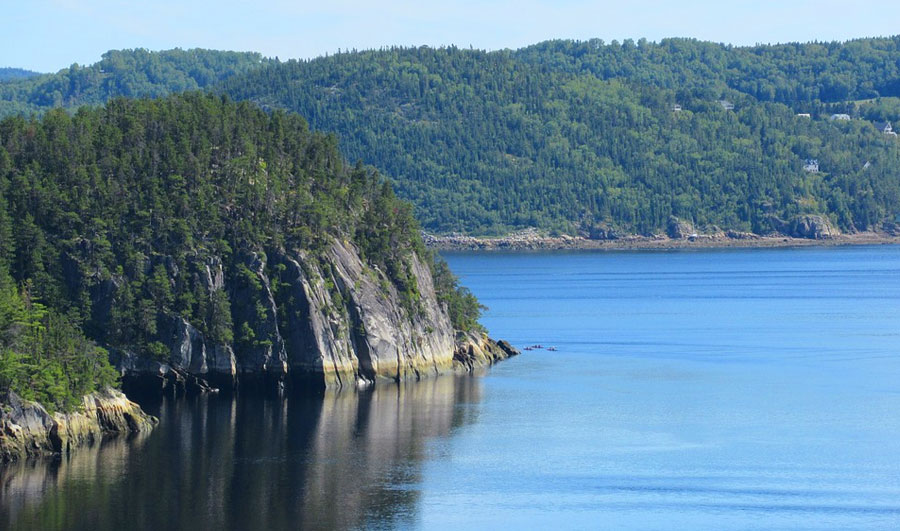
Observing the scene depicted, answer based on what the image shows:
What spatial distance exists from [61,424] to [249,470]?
9.89 m

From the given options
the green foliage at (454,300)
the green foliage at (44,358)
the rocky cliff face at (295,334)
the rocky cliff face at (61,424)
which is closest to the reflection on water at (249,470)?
the rocky cliff face at (61,424)

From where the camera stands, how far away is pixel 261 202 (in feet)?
358

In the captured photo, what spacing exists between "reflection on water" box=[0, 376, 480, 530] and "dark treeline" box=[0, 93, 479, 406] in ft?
27.7

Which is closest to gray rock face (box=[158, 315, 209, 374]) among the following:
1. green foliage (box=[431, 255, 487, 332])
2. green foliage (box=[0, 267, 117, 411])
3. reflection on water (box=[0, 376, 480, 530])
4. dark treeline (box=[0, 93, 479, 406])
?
dark treeline (box=[0, 93, 479, 406])

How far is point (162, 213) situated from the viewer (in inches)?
4188

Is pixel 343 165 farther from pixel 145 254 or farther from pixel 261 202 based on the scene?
pixel 145 254

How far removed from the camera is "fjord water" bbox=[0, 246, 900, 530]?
6875 cm

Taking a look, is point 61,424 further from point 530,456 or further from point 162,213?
point 162,213

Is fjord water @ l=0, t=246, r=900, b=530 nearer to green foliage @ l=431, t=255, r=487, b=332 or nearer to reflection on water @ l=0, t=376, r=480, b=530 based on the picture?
reflection on water @ l=0, t=376, r=480, b=530

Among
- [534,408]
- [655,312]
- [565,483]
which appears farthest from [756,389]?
[655,312]

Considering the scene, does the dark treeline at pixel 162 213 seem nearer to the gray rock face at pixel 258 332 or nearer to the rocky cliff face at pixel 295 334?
the gray rock face at pixel 258 332

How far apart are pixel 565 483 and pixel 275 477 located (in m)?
13.9

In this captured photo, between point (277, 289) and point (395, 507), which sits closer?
point (395, 507)

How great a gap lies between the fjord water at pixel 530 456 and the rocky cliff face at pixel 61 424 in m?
1.36
